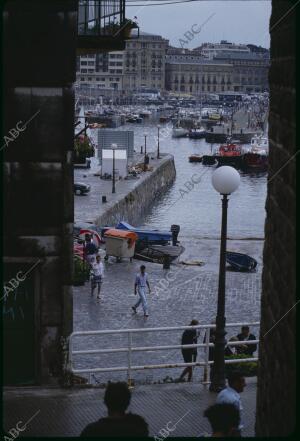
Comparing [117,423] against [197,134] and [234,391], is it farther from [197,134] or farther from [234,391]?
[197,134]

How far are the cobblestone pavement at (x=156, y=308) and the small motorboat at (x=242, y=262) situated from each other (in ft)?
2.32

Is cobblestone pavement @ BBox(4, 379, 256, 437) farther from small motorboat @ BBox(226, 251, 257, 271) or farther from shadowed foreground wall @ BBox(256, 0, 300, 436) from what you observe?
small motorboat @ BBox(226, 251, 257, 271)

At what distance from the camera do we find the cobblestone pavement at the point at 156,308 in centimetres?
1600

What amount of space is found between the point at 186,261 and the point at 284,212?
25.9 m

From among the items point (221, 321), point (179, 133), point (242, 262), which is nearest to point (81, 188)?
point (242, 262)

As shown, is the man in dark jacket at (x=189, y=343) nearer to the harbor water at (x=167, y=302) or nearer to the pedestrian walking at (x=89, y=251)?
the harbor water at (x=167, y=302)

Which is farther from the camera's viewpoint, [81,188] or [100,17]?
[81,188]

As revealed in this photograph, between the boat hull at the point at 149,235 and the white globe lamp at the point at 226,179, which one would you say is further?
the boat hull at the point at 149,235

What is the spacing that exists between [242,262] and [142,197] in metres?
23.5

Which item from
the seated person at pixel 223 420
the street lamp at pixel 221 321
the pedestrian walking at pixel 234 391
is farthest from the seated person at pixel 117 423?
the street lamp at pixel 221 321

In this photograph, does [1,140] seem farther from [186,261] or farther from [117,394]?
[186,261]

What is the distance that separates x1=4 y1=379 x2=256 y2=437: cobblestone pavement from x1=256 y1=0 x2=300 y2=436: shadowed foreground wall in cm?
342

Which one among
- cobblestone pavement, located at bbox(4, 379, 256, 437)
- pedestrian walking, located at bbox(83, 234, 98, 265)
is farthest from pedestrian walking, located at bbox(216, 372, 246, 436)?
pedestrian walking, located at bbox(83, 234, 98, 265)

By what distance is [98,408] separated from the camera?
10.6 m
